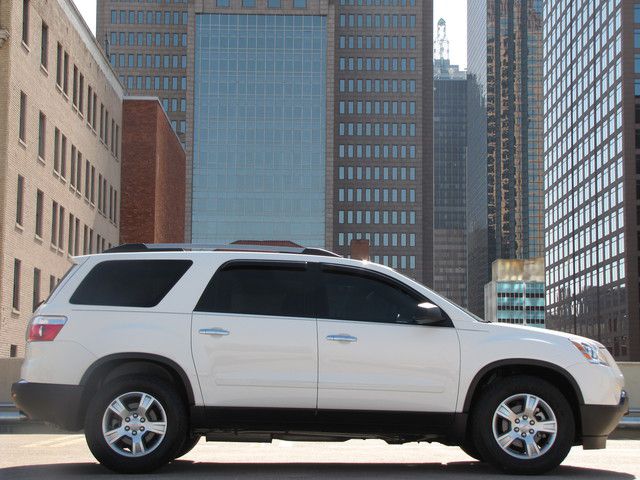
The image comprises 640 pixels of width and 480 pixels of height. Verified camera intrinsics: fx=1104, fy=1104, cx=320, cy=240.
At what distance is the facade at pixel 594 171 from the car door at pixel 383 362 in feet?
333

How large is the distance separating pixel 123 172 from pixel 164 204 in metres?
5.61

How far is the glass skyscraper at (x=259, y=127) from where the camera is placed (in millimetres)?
152500

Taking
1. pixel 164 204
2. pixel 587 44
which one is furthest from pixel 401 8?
pixel 164 204

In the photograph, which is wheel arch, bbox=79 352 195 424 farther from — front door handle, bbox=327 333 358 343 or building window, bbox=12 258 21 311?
building window, bbox=12 258 21 311

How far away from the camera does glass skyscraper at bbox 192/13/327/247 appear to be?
152500 mm

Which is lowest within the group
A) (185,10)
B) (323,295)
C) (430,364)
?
(430,364)

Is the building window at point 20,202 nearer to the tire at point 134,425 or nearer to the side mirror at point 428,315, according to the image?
the tire at point 134,425

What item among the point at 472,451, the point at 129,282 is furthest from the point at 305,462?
the point at 129,282

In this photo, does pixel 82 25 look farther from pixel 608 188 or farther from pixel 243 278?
pixel 608 188

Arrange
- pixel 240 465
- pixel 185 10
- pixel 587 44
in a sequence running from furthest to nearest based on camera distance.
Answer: pixel 185 10, pixel 587 44, pixel 240 465

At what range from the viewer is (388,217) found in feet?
546

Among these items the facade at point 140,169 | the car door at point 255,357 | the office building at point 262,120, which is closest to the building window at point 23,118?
the facade at point 140,169

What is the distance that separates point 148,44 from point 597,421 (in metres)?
160

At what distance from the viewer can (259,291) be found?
8.63 meters
